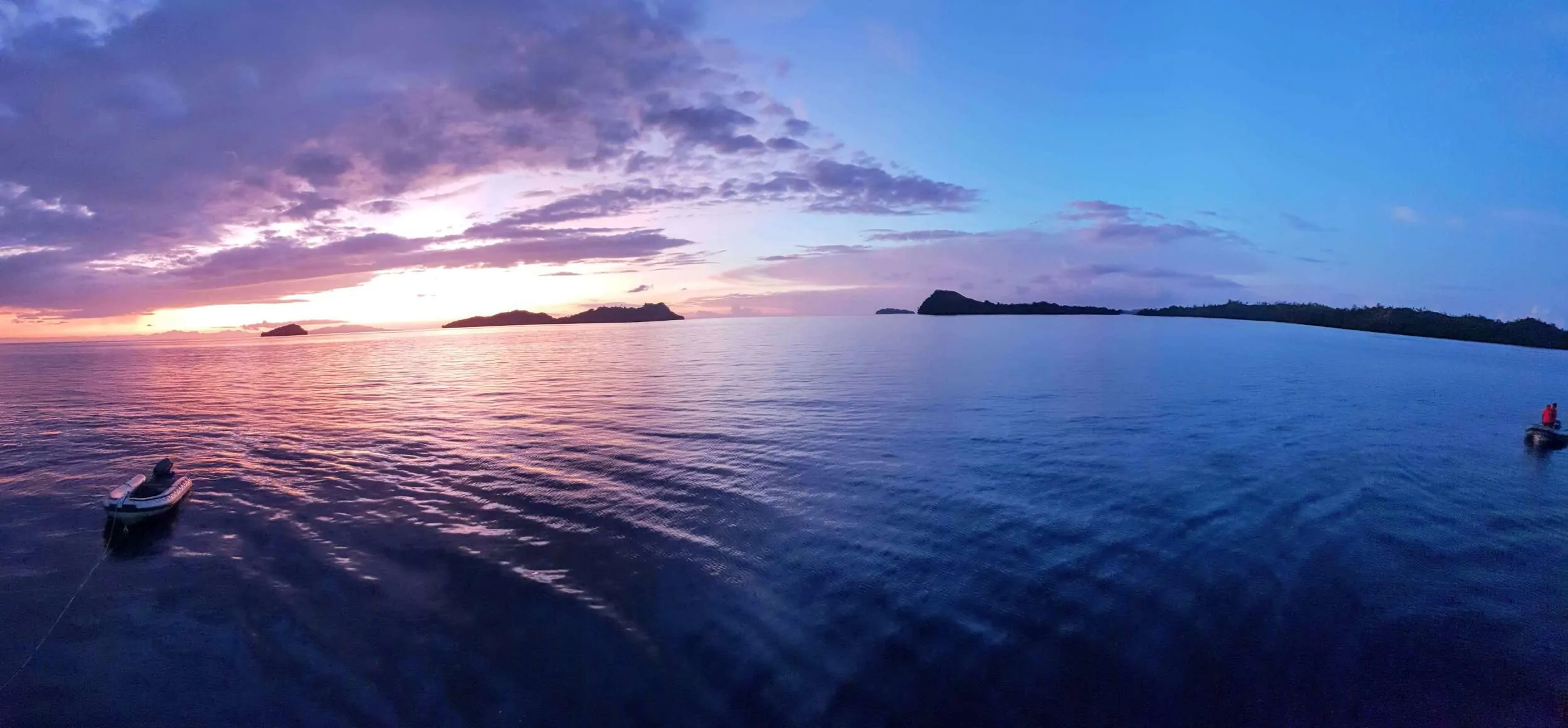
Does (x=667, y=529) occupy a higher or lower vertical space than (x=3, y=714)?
higher

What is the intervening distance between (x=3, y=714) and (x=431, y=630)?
7.39 meters

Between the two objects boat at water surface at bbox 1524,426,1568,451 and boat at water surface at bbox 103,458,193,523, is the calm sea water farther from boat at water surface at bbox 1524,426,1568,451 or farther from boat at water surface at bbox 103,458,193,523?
boat at water surface at bbox 1524,426,1568,451

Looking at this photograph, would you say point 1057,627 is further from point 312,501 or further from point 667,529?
point 312,501

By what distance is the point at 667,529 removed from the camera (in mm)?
19766

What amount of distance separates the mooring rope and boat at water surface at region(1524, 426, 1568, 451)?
2245 inches

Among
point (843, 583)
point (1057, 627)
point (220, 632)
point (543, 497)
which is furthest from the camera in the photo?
point (543, 497)

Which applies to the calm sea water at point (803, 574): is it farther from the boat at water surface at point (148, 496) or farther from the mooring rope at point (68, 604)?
the boat at water surface at point (148, 496)

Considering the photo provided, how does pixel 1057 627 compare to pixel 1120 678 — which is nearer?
pixel 1120 678

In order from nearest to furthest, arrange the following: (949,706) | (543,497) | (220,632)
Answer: (949,706) → (220,632) → (543,497)

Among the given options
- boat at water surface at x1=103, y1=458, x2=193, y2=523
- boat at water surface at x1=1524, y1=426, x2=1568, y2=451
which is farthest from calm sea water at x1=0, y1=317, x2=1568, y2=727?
boat at water surface at x1=1524, y1=426, x2=1568, y2=451

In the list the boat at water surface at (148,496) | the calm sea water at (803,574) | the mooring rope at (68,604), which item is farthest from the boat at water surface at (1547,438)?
the boat at water surface at (148,496)

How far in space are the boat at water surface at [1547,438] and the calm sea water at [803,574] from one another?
239cm

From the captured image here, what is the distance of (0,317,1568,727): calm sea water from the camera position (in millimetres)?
11914

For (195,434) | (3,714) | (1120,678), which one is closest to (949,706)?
(1120,678)
